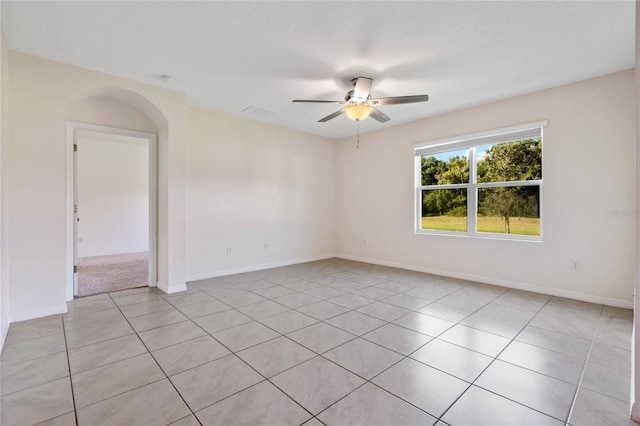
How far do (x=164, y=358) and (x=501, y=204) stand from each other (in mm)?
4559

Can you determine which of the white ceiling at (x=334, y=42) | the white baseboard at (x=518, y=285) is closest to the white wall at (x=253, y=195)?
the white ceiling at (x=334, y=42)

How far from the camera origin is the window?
13.1 ft

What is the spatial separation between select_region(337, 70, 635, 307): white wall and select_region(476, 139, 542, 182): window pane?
0.58 feet

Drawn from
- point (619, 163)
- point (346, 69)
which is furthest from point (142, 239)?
point (619, 163)

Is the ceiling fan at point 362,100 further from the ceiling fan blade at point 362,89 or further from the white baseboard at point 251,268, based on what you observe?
the white baseboard at point 251,268

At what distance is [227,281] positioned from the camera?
14.4 feet

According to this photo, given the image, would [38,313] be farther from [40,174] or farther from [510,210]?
[510,210]

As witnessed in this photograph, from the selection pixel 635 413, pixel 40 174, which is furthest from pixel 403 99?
pixel 40 174

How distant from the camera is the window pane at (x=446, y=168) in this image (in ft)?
15.4

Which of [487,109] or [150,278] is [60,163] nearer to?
[150,278]

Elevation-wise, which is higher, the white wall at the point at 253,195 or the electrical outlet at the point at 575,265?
the white wall at the point at 253,195

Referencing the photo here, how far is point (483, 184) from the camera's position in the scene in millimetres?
4422

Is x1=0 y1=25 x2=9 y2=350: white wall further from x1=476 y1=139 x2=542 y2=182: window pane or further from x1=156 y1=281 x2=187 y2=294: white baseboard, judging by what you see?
x1=476 y1=139 x2=542 y2=182: window pane

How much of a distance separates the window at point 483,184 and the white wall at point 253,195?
2127 millimetres
